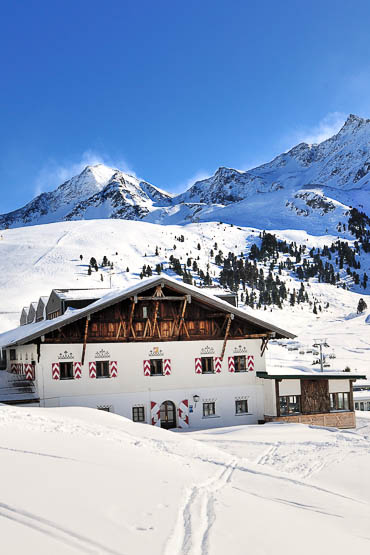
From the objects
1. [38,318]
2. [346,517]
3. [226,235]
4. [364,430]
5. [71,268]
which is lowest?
[364,430]

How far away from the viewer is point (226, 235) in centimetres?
16600

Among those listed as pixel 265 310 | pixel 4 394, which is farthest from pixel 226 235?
pixel 4 394

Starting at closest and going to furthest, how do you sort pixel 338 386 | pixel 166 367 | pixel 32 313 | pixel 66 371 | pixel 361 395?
pixel 66 371
pixel 166 367
pixel 338 386
pixel 32 313
pixel 361 395

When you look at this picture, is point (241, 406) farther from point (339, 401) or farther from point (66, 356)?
point (66, 356)

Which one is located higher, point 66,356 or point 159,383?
point 66,356

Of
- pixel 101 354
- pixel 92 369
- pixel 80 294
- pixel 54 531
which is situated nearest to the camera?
pixel 54 531

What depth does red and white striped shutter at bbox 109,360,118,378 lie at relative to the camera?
1095 inches

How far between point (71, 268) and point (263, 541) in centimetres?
10003

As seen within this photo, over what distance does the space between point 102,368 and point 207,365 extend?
18.4ft

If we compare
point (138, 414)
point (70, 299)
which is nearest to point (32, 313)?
point (70, 299)

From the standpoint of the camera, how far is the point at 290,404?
1164 inches

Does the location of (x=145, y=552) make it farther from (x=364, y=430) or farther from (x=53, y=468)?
(x=364, y=430)

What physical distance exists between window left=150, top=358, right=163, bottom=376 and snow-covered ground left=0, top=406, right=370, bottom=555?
36.7 ft

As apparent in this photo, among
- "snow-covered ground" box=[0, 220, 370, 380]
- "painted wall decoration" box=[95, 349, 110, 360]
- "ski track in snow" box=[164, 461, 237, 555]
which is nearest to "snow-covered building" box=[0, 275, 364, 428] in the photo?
"painted wall decoration" box=[95, 349, 110, 360]
